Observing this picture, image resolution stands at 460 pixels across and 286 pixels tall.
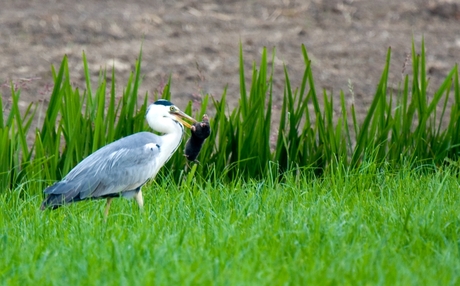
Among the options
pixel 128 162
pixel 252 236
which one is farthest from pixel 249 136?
pixel 252 236

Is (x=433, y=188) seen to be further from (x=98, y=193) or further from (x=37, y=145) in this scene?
(x=37, y=145)

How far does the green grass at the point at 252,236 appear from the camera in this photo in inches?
136

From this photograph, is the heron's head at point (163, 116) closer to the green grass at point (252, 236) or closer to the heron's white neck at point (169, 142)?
the heron's white neck at point (169, 142)

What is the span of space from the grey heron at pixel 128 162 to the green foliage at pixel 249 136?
0.45 metres

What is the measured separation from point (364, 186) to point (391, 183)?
156 millimetres

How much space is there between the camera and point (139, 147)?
4820mm

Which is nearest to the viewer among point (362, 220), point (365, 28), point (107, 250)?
point (107, 250)

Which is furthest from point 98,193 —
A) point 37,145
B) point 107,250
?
point 107,250

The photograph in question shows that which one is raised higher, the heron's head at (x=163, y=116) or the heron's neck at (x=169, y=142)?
the heron's head at (x=163, y=116)

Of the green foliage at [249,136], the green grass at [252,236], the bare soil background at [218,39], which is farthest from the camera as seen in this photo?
the bare soil background at [218,39]

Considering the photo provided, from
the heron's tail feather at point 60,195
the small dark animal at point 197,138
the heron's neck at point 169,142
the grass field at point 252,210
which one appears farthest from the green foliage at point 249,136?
the heron's tail feather at point 60,195

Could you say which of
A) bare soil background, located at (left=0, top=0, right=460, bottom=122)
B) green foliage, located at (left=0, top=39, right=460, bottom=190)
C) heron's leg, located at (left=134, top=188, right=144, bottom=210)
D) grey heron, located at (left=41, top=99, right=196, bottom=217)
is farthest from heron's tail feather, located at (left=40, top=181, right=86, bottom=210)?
bare soil background, located at (left=0, top=0, right=460, bottom=122)

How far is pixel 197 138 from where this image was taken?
4.92 metres

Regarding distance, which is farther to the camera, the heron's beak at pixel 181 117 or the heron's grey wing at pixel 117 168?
the heron's beak at pixel 181 117
